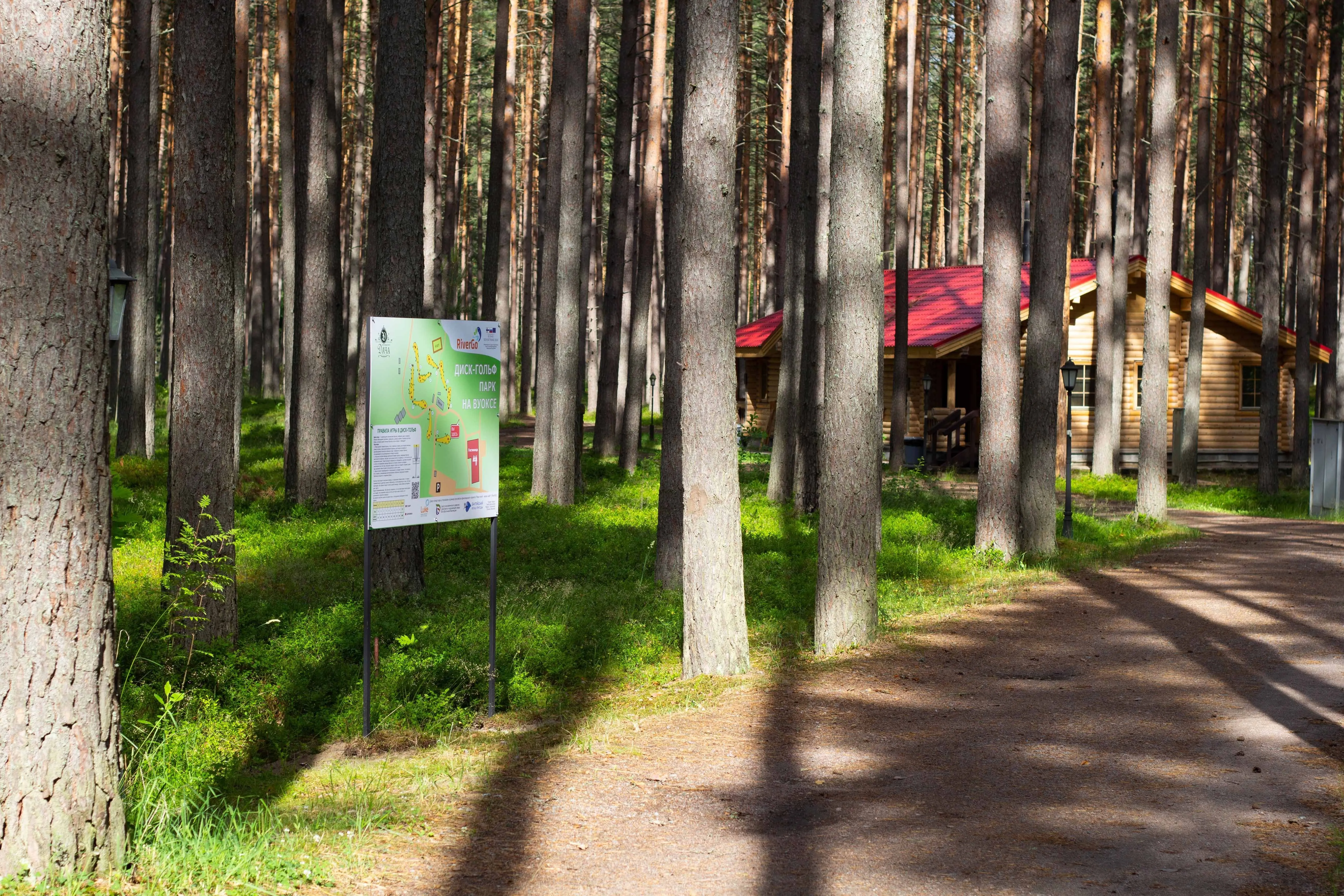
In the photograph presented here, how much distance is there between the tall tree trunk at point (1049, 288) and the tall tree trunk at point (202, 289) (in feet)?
31.7

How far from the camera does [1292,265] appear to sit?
4794 cm

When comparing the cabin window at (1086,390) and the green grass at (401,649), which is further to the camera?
the cabin window at (1086,390)

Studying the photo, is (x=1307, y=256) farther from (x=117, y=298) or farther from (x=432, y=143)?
(x=117, y=298)

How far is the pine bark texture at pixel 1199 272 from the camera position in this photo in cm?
2486

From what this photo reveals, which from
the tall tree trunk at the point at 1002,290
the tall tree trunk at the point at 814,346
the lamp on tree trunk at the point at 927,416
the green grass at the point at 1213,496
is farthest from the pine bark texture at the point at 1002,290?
the lamp on tree trunk at the point at 927,416

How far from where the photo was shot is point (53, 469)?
4.21 m

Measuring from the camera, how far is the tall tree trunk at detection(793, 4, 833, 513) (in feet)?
56.2

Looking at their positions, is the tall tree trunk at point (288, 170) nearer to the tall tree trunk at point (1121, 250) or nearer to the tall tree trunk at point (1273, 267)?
the tall tree trunk at point (1121, 250)

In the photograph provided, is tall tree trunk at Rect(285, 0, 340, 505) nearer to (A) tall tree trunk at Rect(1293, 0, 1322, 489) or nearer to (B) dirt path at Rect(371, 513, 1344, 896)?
(B) dirt path at Rect(371, 513, 1344, 896)

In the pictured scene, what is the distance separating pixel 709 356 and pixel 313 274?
1086 cm

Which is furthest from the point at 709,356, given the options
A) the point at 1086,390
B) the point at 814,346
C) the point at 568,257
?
the point at 1086,390

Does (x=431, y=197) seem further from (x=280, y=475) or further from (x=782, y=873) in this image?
(x=782, y=873)

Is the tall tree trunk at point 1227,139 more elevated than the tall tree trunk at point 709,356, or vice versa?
the tall tree trunk at point 1227,139

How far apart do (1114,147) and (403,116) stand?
35845 millimetres
